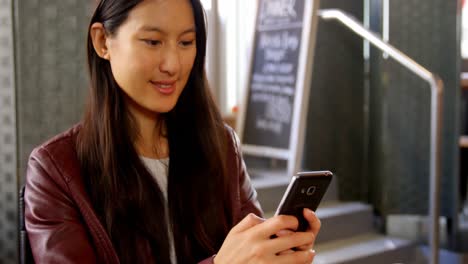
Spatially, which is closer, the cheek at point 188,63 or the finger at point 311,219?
the finger at point 311,219

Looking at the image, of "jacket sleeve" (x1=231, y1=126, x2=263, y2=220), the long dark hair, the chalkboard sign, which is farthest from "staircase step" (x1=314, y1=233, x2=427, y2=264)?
the long dark hair

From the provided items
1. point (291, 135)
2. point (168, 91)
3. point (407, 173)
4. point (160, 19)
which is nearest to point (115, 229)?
point (168, 91)

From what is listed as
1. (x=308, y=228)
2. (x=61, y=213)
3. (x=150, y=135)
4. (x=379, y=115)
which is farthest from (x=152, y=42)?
(x=379, y=115)

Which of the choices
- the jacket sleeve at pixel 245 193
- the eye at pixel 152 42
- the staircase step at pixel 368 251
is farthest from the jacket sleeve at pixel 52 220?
the staircase step at pixel 368 251

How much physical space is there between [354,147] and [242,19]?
1325 millimetres

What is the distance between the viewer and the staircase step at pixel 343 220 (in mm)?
3727

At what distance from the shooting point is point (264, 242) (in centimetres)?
101

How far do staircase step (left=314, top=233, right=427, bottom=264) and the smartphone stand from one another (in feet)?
7.63

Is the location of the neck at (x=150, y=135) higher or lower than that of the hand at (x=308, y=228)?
higher

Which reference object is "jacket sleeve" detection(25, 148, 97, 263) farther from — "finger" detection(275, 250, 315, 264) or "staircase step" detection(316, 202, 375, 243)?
"staircase step" detection(316, 202, 375, 243)

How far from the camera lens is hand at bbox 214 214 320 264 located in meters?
1.01

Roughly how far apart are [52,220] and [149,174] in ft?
0.82

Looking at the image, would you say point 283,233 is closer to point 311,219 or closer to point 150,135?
point 311,219

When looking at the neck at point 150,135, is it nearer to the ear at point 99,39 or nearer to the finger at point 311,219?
the ear at point 99,39
